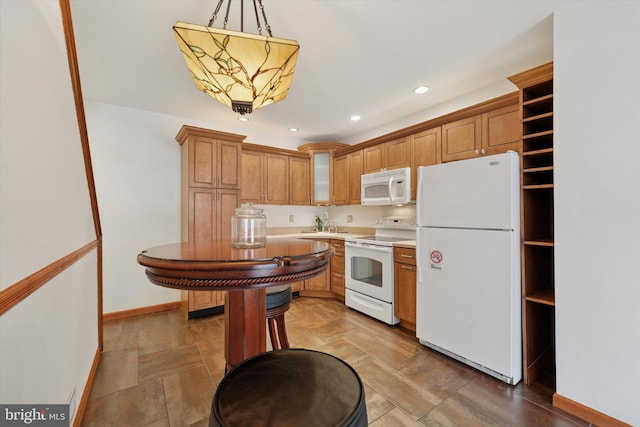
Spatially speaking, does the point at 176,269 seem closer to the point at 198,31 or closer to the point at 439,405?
the point at 198,31

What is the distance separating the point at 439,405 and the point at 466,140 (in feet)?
7.35

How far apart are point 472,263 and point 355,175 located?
7.04 feet

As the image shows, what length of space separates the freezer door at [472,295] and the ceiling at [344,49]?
145 centimetres

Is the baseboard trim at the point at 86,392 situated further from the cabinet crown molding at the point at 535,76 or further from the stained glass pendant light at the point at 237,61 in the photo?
the cabinet crown molding at the point at 535,76

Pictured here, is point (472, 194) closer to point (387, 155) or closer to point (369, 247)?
point (369, 247)

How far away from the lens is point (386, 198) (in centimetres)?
319

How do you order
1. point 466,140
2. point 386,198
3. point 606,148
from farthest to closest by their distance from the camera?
point 386,198 → point 466,140 → point 606,148

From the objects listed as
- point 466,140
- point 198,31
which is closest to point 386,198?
point 466,140

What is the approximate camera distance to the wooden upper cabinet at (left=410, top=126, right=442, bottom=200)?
2.78m

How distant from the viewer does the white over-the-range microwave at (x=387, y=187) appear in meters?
3.00

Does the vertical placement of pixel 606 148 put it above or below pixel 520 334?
above

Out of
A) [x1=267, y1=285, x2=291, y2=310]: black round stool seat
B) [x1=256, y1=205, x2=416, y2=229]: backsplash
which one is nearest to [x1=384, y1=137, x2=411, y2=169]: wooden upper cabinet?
[x1=256, y1=205, x2=416, y2=229]: backsplash

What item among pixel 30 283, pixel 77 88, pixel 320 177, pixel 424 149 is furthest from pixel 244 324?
pixel 320 177

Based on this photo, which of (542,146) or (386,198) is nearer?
(542,146)
